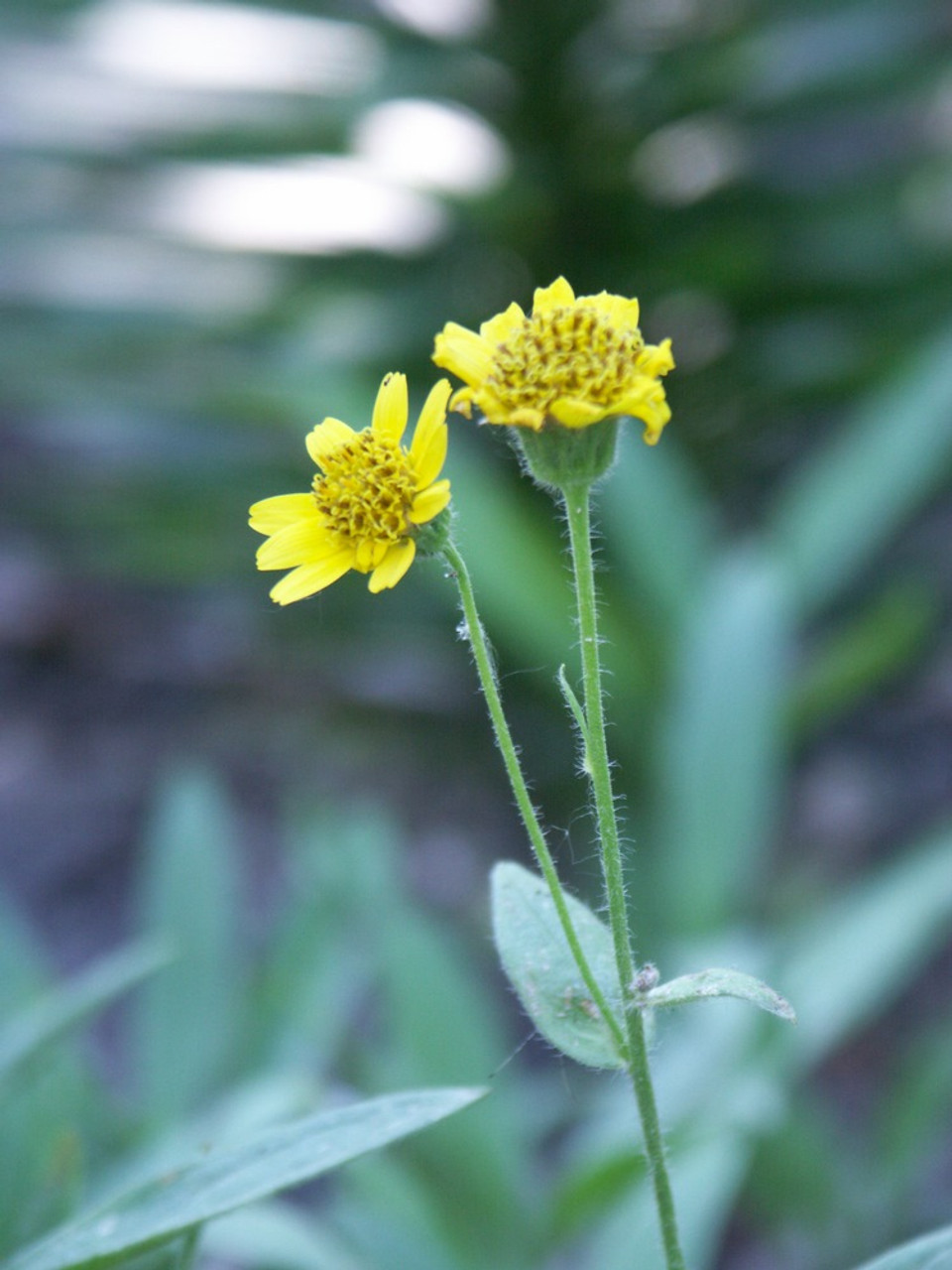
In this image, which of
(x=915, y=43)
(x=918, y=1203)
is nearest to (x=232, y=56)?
(x=915, y=43)

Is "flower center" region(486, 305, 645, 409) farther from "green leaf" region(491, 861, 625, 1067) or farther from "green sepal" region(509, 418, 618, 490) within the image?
"green leaf" region(491, 861, 625, 1067)

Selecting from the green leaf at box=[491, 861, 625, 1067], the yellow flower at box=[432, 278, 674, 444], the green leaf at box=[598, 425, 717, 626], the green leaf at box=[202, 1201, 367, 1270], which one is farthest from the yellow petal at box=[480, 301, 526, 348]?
the green leaf at box=[598, 425, 717, 626]

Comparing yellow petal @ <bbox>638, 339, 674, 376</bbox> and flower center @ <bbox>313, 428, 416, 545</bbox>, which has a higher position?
flower center @ <bbox>313, 428, 416, 545</bbox>

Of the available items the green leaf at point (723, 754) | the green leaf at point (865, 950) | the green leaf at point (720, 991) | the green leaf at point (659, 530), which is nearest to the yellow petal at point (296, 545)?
the green leaf at point (720, 991)

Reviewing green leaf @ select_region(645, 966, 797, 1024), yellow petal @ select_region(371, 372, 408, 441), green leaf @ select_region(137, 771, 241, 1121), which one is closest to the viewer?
green leaf @ select_region(645, 966, 797, 1024)

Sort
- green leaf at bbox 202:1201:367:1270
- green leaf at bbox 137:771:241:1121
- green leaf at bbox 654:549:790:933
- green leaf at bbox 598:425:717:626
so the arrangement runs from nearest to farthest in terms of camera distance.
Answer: green leaf at bbox 202:1201:367:1270, green leaf at bbox 137:771:241:1121, green leaf at bbox 654:549:790:933, green leaf at bbox 598:425:717:626

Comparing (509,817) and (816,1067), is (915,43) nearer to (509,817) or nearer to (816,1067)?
(509,817)
